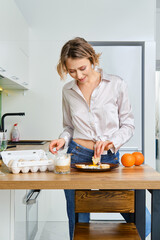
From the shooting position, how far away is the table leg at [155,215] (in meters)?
1.23

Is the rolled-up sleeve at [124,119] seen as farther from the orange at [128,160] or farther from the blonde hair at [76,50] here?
the blonde hair at [76,50]

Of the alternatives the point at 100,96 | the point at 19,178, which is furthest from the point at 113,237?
the point at 100,96

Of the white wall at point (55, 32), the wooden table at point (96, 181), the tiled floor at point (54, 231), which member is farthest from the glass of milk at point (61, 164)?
the white wall at point (55, 32)

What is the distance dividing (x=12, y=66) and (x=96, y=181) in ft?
6.16

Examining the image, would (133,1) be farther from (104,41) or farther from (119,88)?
(119,88)

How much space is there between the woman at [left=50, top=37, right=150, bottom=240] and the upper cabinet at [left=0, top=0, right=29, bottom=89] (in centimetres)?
104

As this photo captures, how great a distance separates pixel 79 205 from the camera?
1320 millimetres

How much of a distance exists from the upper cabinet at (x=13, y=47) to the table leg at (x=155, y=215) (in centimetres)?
168

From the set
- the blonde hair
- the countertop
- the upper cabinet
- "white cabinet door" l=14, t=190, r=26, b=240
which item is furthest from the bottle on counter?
the countertop

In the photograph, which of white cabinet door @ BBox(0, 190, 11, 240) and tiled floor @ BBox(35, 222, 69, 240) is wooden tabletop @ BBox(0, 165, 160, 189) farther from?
tiled floor @ BBox(35, 222, 69, 240)

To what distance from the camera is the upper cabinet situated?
2.50 metres

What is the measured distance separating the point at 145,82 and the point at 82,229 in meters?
2.20

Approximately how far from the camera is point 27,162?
1350 millimetres

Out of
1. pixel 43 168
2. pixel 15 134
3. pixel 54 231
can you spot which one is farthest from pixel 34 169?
pixel 15 134
